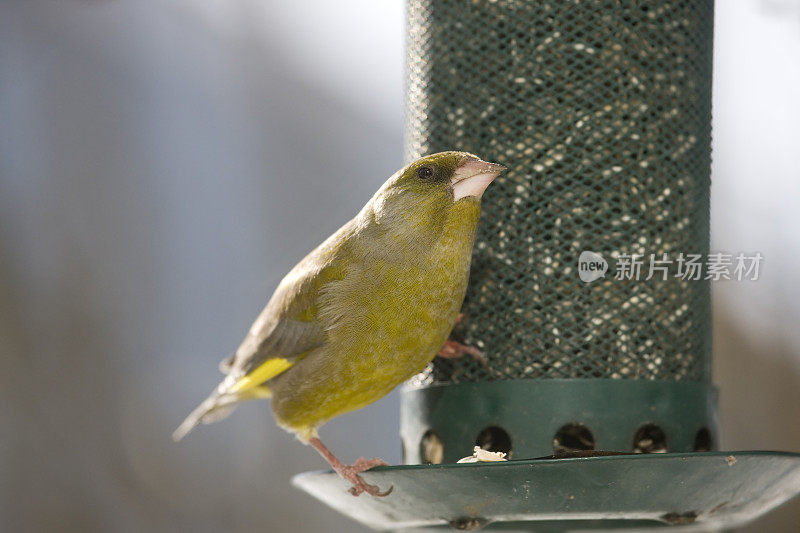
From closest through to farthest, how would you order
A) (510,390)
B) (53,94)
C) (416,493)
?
(416,493) → (510,390) → (53,94)

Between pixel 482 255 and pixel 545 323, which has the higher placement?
pixel 482 255

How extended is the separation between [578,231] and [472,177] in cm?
54

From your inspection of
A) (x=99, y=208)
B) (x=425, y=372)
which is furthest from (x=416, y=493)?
(x=99, y=208)

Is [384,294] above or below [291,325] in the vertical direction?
above

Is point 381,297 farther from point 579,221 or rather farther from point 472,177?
point 579,221

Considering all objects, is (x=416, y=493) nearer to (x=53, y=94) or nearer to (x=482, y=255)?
(x=482, y=255)

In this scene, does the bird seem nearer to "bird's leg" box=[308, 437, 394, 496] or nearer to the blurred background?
"bird's leg" box=[308, 437, 394, 496]

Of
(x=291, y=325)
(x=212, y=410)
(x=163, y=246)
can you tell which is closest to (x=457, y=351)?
(x=291, y=325)

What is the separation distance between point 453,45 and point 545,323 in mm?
1117

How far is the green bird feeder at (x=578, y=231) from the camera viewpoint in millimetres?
3801

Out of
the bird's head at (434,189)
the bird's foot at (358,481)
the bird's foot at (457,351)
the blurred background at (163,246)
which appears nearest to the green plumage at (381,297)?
the bird's head at (434,189)

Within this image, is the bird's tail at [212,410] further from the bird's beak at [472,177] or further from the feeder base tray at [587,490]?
the bird's beak at [472,177]

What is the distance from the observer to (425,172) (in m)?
3.71

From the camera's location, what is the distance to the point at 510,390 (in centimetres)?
382
